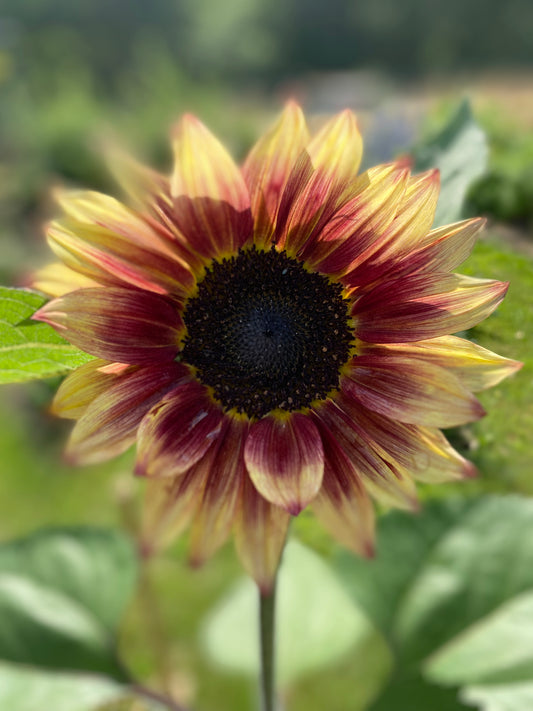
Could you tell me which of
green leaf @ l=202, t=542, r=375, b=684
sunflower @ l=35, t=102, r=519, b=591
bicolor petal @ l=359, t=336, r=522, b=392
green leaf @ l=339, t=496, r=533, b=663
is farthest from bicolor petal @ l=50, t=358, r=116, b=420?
green leaf @ l=202, t=542, r=375, b=684

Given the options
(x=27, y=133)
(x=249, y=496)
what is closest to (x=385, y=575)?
(x=249, y=496)

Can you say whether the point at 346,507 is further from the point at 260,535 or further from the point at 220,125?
the point at 220,125

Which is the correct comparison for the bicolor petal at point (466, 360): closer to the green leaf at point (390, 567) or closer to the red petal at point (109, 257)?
the red petal at point (109, 257)

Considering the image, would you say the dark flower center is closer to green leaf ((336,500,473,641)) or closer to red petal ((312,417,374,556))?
red petal ((312,417,374,556))

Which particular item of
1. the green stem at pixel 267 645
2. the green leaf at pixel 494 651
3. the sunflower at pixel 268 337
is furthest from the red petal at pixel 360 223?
the green leaf at pixel 494 651

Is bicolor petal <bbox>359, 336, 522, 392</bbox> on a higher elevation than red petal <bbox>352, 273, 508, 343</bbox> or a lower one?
lower

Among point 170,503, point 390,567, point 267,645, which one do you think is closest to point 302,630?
point 390,567

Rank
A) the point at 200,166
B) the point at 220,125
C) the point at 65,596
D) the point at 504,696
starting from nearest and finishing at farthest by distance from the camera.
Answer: the point at 200,166 < the point at 504,696 < the point at 65,596 < the point at 220,125
